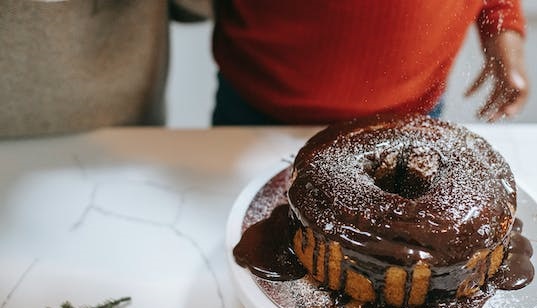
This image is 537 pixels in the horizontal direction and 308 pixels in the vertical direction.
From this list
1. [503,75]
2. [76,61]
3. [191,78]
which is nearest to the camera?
[503,75]

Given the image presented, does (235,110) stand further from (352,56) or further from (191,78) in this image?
(191,78)

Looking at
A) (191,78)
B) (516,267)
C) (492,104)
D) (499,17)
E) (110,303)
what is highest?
(499,17)

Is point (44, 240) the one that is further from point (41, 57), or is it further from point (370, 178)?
point (370, 178)

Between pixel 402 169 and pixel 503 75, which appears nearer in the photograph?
pixel 402 169

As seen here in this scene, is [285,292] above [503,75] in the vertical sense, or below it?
below

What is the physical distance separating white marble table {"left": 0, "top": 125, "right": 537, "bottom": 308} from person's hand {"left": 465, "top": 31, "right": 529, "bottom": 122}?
0.14 feet

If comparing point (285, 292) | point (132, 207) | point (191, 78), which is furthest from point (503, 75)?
point (191, 78)

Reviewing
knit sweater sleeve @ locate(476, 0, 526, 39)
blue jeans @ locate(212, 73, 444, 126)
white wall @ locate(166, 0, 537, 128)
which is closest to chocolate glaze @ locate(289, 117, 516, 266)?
knit sweater sleeve @ locate(476, 0, 526, 39)

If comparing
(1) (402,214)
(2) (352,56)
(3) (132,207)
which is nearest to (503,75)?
(2) (352,56)

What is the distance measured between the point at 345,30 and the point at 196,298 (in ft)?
1.40

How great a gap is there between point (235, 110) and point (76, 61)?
0.30 meters

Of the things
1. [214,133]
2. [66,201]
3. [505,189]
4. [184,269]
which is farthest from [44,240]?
[505,189]

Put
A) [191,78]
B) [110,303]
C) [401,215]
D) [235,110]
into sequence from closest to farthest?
1. [401,215]
2. [110,303]
3. [235,110]
4. [191,78]

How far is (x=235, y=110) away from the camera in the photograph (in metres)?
1.18
